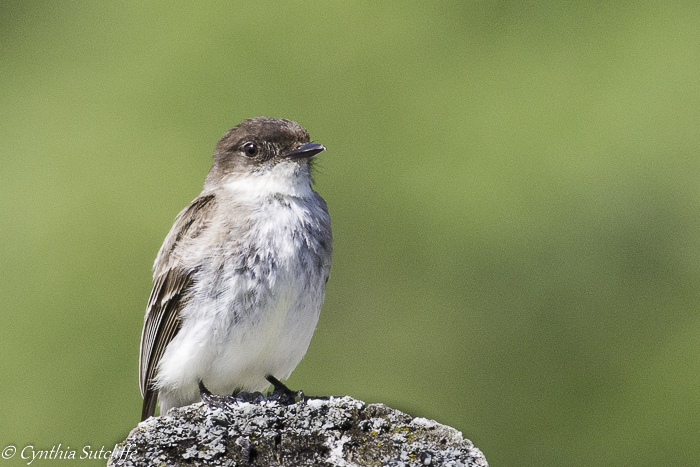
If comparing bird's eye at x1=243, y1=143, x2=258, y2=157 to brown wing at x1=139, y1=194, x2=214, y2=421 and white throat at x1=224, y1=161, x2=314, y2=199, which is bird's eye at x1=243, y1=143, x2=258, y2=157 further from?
brown wing at x1=139, y1=194, x2=214, y2=421

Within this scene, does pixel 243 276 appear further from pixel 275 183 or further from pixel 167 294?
pixel 275 183

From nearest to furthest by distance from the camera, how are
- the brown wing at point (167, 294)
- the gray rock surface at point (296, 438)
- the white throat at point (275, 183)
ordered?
the gray rock surface at point (296, 438)
the brown wing at point (167, 294)
the white throat at point (275, 183)

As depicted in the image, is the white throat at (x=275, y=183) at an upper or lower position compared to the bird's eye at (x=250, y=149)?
lower

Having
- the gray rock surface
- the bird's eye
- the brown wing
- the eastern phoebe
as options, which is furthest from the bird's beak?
the gray rock surface

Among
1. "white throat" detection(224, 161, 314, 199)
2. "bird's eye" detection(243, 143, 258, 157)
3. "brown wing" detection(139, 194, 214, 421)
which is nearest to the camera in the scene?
"brown wing" detection(139, 194, 214, 421)

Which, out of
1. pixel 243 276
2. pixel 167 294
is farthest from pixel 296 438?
pixel 167 294

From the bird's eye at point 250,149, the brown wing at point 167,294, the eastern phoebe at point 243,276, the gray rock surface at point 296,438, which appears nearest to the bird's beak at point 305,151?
the eastern phoebe at point 243,276

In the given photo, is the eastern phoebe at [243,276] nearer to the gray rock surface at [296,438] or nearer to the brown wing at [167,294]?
the brown wing at [167,294]
